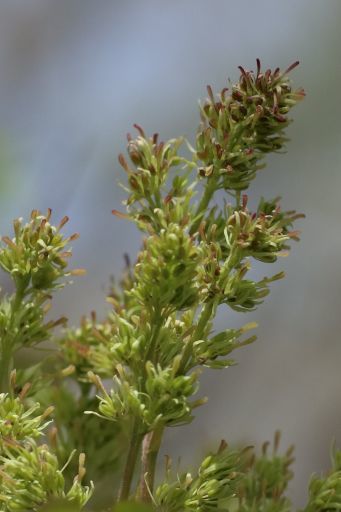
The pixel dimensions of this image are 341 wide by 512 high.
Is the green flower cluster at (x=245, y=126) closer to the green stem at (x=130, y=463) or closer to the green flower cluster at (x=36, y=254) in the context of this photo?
the green flower cluster at (x=36, y=254)

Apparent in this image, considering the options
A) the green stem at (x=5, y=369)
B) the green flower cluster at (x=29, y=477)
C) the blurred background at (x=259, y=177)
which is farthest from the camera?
the blurred background at (x=259, y=177)

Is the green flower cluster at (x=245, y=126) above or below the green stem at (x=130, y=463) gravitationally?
above

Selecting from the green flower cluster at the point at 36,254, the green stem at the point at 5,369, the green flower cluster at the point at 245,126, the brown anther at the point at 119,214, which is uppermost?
the green flower cluster at the point at 245,126

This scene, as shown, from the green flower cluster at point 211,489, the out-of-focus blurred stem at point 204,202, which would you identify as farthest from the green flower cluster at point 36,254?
the green flower cluster at point 211,489

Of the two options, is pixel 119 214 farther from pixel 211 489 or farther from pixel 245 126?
pixel 211 489

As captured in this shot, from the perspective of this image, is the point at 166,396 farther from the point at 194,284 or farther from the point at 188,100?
the point at 188,100

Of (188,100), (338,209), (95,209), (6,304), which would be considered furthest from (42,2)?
(6,304)

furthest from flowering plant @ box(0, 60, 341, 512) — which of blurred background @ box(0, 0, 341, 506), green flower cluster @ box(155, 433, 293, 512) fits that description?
blurred background @ box(0, 0, 341, 506)
